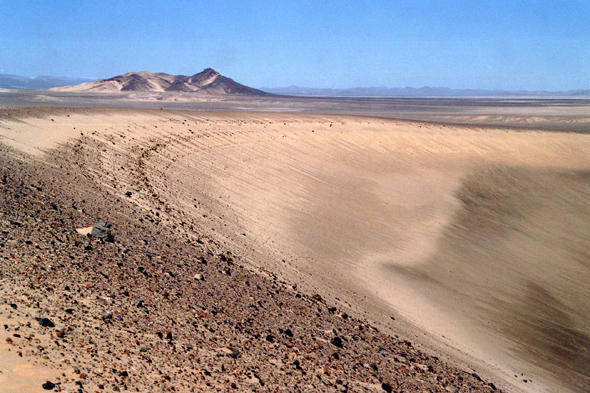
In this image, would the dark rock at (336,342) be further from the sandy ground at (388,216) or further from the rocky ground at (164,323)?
the sandy ground at (388,216)

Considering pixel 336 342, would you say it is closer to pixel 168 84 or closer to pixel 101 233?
pixel 101 233

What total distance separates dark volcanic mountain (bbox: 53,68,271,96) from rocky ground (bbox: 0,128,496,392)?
64564mm

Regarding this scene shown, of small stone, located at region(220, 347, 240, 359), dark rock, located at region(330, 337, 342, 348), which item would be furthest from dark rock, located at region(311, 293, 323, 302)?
small stone, located at region(220, 347, 240, 359)

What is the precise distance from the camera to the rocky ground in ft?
13.3

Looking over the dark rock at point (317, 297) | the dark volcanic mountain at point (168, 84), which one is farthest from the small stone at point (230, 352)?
the dark volcanic mountain at point (168, 84)

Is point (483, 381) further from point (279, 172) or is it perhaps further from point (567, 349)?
point (279, 172)

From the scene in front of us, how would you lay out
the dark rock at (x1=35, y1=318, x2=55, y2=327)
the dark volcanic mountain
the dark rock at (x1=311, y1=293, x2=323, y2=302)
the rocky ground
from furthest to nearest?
the dark volcanic mountain, the dark rock at (x1=311, y1=293, x2=323, y2=302), the dark rock at (x1=35, y1=318, x2=55, y2=327), the rocky ground

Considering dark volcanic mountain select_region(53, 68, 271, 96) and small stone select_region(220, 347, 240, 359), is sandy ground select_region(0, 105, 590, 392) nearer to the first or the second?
small stone select_region(220, 347, 240, 359)

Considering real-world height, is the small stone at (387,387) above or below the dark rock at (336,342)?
below

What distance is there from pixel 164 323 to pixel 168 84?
7532 centimetres

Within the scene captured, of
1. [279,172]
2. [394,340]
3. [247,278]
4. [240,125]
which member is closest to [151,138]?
[279,172]

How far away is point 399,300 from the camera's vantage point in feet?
25.7

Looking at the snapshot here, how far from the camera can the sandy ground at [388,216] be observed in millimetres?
7496

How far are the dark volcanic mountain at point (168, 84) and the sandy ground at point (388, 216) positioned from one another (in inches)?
2032
